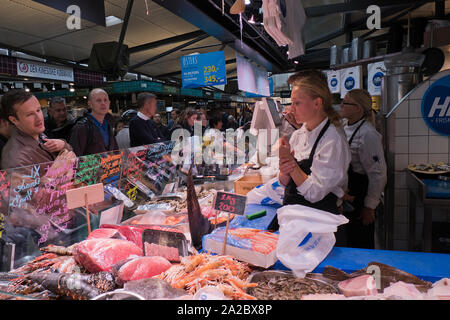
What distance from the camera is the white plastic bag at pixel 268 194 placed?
2.69m

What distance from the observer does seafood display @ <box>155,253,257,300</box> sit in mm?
1272

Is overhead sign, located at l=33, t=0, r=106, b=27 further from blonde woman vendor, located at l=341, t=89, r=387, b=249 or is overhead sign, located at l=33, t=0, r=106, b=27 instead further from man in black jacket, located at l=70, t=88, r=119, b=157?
blonde woman vendor, located at l=341, t=89, r=387, b=249

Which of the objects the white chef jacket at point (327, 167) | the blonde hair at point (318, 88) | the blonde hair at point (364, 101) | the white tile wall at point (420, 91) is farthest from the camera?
the white tile wall at point (420, 91)

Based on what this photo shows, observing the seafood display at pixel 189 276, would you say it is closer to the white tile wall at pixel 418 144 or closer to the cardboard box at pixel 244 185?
the cardboard box at pixel 244 185

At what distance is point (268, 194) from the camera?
2.72 meters

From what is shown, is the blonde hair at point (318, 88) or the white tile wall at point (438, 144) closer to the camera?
the blonde hair at point (318, 88)

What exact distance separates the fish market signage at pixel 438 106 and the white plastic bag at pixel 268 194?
2449 millimetres

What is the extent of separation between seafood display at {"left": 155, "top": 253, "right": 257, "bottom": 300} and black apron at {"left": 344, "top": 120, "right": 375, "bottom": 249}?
2.26 meters

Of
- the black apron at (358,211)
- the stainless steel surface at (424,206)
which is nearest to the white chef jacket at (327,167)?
the black apron at (358,211)

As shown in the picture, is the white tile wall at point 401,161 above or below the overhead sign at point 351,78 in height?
below

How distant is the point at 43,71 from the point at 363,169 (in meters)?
9.28

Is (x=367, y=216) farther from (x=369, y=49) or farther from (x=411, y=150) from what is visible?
(x=369, y=49)
